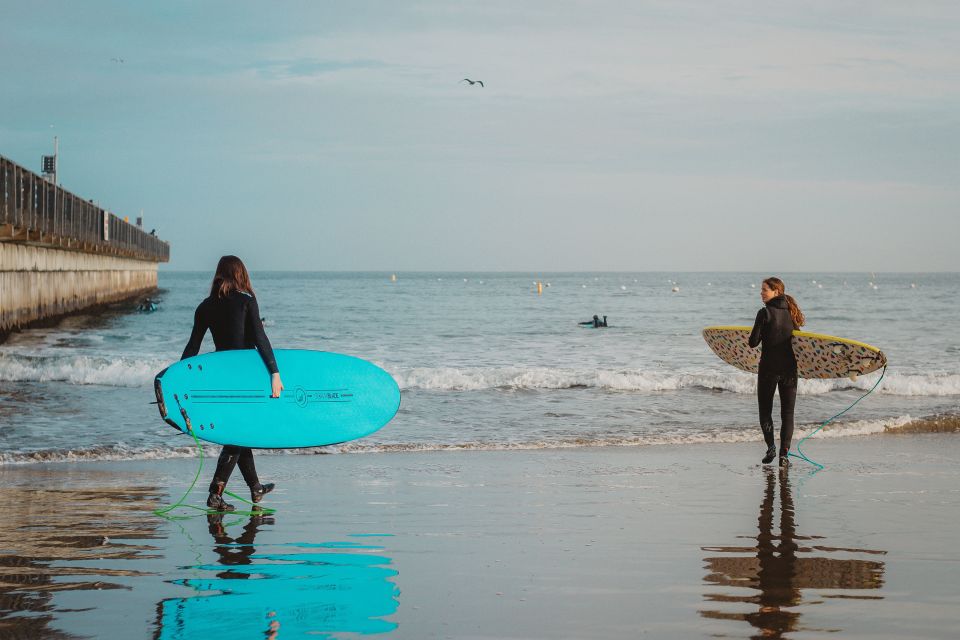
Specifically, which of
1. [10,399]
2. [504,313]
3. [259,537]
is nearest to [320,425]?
[259,537]

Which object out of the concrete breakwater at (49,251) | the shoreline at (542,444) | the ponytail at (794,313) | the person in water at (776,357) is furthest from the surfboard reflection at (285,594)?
the concrete breakwater at (49,251)

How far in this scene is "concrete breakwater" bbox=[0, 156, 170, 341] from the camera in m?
23.5

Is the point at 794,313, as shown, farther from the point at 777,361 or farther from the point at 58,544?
the point at 58,544

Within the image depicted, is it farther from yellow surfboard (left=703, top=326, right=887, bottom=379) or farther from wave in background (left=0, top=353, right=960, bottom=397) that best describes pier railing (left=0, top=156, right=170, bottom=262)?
yellow surfboard (left=703, top=326, right=887, bottom=379)

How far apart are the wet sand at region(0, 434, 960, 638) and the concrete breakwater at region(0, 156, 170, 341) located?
16.9 metres

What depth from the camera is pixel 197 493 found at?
24.4 feet

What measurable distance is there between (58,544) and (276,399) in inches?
69.5

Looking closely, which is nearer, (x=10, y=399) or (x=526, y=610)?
(x=526, y=610)

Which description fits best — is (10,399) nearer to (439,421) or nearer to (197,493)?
(439,421)

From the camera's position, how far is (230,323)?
6.45 meters

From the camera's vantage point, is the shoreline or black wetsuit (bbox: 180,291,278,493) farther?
the shoreline

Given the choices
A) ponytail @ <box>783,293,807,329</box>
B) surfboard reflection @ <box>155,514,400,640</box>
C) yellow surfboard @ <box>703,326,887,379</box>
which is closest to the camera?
surfboard reflection @ <box>155,514,400,640</box>

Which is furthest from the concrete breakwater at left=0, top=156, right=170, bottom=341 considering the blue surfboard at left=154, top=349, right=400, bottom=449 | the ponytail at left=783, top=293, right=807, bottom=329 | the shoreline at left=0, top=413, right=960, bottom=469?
the ponytail at left=783, top=293, right=807, bottom=329

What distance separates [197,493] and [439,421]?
16.3ft
